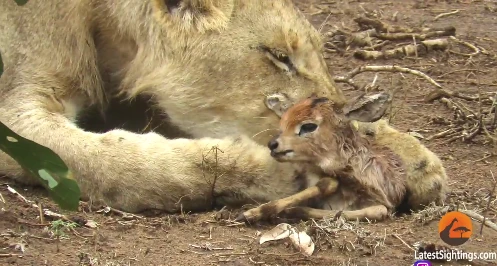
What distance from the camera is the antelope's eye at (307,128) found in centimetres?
370

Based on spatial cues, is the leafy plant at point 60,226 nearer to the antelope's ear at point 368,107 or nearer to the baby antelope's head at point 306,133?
the baby antelope's head at point 306,133

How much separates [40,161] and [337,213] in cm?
129

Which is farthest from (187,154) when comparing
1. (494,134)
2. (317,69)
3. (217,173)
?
(494,134)

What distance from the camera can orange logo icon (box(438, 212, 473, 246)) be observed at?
3.46 m

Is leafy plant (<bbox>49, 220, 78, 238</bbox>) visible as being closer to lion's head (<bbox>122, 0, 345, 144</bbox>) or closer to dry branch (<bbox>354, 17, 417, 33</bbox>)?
lion's head (<bbox>122, 0, 345, 144</bbox>)

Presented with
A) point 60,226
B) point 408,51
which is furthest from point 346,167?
point 408,51

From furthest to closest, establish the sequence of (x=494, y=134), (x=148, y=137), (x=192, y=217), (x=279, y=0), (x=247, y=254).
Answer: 1. (x=494, y=134)
2. (x=279, y=0)
3. (x=148, y=137)
4. (x=192, y=217)
5. (x=247, y=254)

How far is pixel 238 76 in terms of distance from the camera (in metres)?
4.05

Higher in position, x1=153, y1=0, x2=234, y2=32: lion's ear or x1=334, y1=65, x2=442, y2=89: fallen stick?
x1=153, y1=0, x2=234, y2=32: lion's ear

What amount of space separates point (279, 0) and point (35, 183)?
1.24m

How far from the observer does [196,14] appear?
13.5 ft

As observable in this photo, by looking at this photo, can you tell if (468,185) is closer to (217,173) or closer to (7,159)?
(217,173)

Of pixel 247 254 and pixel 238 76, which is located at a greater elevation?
pixel 238 76

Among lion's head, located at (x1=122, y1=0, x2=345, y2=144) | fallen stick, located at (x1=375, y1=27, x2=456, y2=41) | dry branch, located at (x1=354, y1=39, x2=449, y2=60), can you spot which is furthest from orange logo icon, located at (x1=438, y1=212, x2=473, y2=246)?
fallen stick, located at (x1=375, y1=27, x2=456, y2=41)
